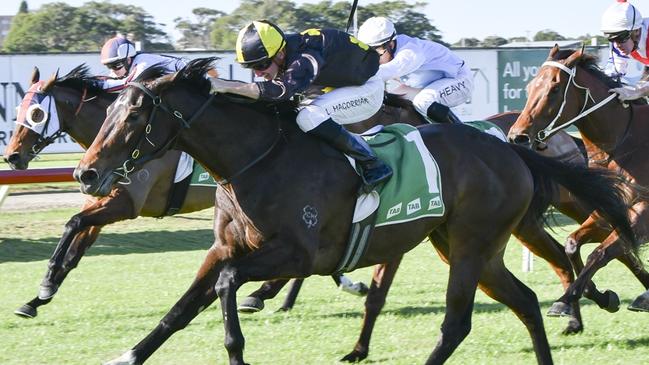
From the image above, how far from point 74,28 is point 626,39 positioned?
2981 centimetres

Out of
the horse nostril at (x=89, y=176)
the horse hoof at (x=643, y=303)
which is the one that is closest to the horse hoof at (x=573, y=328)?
the horse hoof at (x=643, y=303)

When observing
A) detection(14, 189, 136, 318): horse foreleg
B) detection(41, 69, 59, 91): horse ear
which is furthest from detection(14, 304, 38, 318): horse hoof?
detection(41, 69, 59, 91): horse ear

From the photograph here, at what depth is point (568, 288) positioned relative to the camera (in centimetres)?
705

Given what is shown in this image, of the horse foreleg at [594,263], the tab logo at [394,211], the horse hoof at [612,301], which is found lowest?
the horse hoof at [612,301]

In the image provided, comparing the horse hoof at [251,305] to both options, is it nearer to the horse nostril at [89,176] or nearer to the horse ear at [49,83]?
the horse ear at [49,83]

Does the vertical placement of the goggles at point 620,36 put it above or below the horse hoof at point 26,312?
above

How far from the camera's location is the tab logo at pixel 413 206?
Answer: 5746 mm

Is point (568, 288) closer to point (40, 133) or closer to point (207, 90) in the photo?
point (207, 90)

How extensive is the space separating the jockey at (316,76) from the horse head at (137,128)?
8.4 inches

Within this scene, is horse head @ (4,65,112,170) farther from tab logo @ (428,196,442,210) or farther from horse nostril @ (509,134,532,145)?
tab logo @ (428,196,442,210)

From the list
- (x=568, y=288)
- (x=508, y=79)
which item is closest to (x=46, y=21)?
(x=508, y=79)

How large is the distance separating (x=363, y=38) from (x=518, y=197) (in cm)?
280

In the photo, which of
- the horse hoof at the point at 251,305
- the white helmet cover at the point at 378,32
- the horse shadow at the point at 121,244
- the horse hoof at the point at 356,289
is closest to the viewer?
the horse hoof at the point at 251,305

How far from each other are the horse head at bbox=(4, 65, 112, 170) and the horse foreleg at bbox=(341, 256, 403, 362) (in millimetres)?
2682
